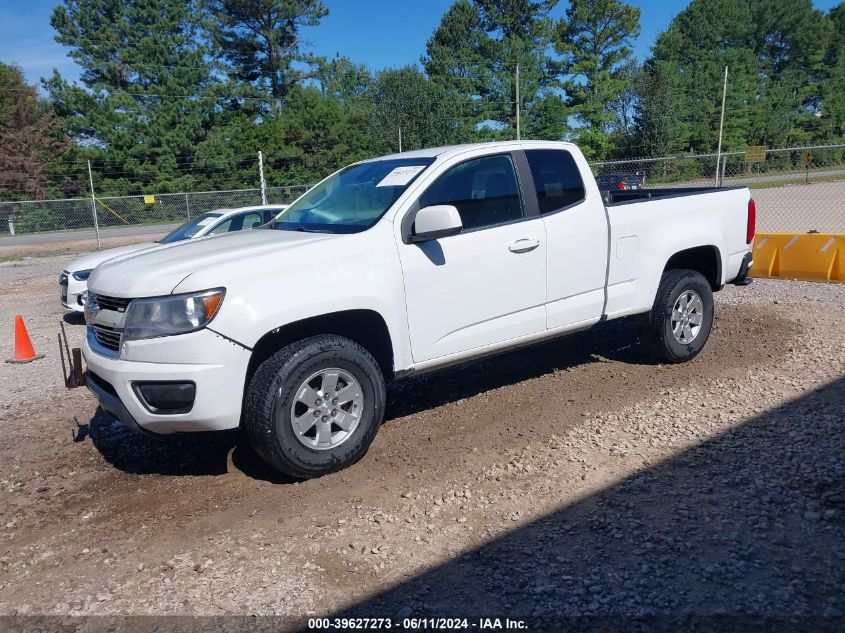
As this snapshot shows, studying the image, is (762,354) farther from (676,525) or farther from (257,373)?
(257,373)

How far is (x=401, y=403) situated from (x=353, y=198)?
177 cm

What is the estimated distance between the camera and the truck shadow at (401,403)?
187 inches

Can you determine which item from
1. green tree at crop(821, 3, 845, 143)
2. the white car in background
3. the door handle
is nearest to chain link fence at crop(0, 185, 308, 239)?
the white car in background

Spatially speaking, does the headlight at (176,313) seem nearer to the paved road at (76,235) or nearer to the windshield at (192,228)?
the windshield at (192,228)

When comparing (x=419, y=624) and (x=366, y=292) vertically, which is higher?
(x=366, y=292)

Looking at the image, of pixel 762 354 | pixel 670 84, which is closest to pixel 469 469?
pixel 762 354

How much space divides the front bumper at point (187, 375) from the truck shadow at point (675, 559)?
143cm

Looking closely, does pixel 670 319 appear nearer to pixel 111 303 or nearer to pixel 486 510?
pixel 486 510

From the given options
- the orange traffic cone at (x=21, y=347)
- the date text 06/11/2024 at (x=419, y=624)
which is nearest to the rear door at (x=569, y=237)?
the date text 06/11/2024 at (x=419, y=624)

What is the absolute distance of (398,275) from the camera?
4.46 meters

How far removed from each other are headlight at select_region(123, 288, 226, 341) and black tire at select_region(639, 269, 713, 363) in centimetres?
386

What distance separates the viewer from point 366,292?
14.1ft

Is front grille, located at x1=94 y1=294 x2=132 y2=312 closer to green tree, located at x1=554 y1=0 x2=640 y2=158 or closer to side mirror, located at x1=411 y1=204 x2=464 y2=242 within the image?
side mirror, located at x1=411 y1=204 x2=464 y2=242

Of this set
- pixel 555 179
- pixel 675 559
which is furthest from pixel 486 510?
pixel 555 179
